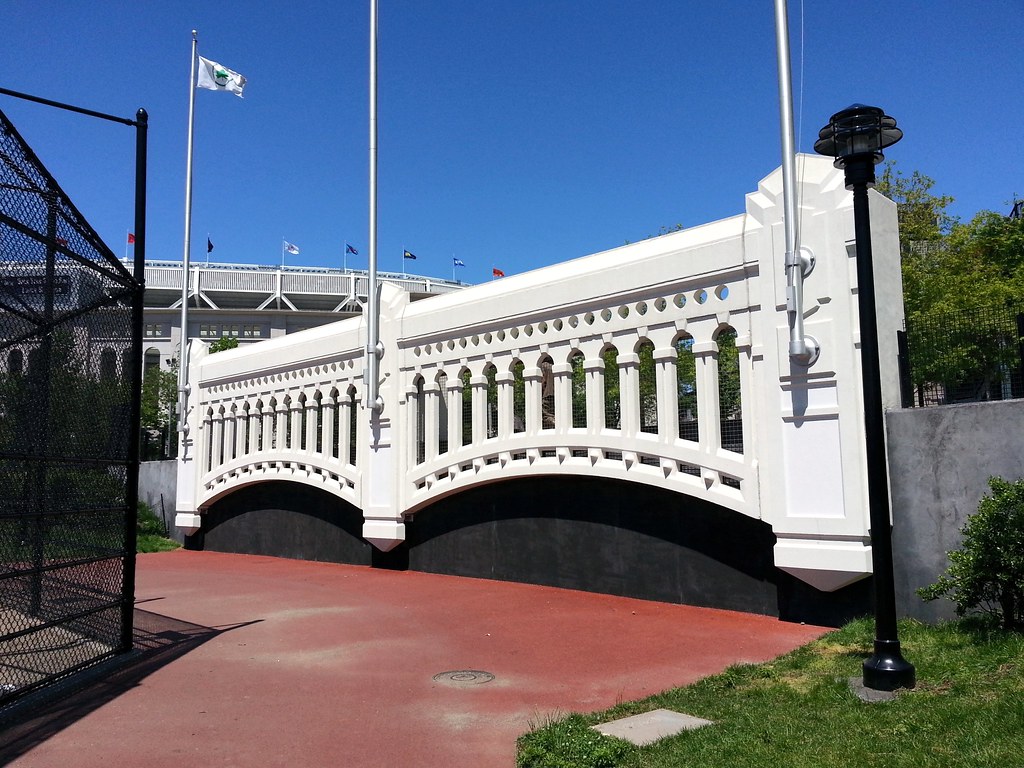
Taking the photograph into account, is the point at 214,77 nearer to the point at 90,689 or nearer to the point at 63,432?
the point at 63,432

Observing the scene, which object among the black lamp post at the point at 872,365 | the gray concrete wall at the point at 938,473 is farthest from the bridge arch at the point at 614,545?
the black lamp post at the point at 872,365

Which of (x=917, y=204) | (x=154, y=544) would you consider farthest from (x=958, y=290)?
(x=154, y=544)

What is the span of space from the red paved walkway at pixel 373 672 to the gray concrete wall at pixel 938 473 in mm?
1311

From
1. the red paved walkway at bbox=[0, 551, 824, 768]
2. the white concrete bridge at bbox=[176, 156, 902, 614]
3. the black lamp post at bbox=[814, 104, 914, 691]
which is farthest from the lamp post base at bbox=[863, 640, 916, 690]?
the white concrete bridge at bbox=[176, 156, 902, 614]

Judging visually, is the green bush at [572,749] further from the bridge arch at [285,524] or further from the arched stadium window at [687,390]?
the bridge arch at [285,524]

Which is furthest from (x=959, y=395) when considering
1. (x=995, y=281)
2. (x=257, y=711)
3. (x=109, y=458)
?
(x=995, y=281)

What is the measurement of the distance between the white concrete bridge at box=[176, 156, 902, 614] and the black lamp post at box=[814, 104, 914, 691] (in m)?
2.88

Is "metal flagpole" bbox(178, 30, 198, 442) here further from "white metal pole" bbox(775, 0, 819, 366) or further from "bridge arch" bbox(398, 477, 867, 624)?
"white metal pole" bbox(775, 0, 819, 366)

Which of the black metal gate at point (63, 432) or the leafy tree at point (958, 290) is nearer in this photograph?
the black metal gate at point (63, 432)

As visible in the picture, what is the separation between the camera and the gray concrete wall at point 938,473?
8.43m

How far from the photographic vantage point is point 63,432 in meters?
7.56

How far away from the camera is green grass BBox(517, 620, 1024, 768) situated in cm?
492

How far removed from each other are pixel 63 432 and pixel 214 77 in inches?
670

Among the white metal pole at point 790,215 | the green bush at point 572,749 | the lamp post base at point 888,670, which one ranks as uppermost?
the white metal pole at point 790,215
